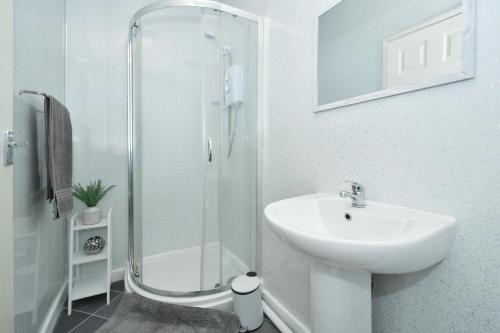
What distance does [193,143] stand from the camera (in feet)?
6.19

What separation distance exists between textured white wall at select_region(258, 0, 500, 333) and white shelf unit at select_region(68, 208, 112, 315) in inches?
51.6

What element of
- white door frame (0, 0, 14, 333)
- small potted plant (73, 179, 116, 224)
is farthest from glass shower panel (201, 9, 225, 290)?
Answer: white door frame (0, 0, 14, 333)

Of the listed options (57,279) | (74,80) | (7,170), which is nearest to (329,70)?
(7,170)

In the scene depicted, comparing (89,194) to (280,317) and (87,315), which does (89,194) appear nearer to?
(87,315)

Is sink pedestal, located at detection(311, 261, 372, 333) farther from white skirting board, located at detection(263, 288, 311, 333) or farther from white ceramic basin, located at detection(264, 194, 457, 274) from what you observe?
white skirting board, located at detection(263, 288, 311, 333)

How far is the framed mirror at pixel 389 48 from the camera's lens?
0.66 metres

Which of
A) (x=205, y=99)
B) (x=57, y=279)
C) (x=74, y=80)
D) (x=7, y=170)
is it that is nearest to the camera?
(x=7, y=170)

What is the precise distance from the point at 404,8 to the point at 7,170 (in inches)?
60.3

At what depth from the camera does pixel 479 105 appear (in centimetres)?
61

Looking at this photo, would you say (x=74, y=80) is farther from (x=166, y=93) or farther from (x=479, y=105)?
(x=479, y=105)

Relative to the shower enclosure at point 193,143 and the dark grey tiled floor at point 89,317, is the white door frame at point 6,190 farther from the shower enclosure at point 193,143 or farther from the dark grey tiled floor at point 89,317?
the shower enclosure at point 193,143

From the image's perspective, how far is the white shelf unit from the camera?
1.49 m

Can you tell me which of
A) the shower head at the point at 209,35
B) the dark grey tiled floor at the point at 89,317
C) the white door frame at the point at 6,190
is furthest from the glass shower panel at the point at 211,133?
the white door frame at the point at 6,190

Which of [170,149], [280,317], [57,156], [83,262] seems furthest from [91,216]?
[280,317]
